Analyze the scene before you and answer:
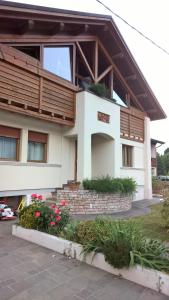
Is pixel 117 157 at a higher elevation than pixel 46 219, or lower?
higher

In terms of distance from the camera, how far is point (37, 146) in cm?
997

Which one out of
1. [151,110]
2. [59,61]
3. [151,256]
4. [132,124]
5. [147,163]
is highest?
[59,61]

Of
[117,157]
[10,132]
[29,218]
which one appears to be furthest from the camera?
[117,157]

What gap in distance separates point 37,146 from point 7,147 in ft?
4.65

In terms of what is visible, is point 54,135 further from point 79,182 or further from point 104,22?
point 104,22

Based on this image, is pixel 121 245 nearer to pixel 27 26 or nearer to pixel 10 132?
pixel 10 132

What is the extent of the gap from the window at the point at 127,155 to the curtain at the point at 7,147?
685 cm

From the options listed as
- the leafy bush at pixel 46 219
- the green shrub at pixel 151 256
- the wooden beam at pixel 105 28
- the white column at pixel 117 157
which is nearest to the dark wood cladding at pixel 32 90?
the white column at pixel 117 157

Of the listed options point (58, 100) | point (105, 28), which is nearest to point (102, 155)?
point (58, 100)

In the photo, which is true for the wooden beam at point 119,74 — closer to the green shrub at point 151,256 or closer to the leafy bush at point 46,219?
the leafy bush at point 46,219

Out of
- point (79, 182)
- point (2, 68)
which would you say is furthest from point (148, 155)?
point (2, 68)

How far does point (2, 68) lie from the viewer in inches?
304

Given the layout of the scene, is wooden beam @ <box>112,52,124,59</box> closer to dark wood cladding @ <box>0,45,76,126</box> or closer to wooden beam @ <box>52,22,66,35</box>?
Result: dark wood cladding @ <box>0,45,76,126</box>

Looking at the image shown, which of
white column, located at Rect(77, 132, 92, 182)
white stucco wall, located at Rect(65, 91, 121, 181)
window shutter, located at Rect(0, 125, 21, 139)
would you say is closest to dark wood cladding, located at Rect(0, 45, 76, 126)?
white stucco wall, located at Rect(65, 91, 121, 181)
